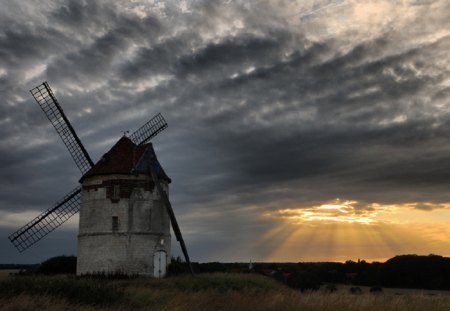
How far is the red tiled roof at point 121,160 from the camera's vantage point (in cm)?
3023

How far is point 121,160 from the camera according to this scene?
30.9 meters

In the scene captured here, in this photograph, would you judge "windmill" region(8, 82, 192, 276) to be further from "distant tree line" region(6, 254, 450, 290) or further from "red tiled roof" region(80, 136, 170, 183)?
"distant tree line" region(6, 254, 450, 290)

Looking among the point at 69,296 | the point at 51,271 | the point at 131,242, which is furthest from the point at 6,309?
the point at 51,271

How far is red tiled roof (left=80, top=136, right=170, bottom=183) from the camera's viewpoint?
30234 millimetres

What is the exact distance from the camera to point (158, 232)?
99.6 ft

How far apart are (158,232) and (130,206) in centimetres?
241

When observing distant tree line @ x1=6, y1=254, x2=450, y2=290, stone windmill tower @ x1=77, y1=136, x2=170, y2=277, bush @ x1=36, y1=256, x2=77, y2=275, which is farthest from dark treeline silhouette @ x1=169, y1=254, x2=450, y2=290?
stone windmill tower @ x1=77, y1=136, x2=170, y2=277

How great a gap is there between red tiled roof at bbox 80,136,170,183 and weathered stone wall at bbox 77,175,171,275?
15.4 inches

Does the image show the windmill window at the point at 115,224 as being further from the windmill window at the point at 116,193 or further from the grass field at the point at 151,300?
the grass field at the point at 151,300

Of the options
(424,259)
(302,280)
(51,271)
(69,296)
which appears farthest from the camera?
(424,259)

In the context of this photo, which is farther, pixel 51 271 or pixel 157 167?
pixel 51 271

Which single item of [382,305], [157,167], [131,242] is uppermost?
[157,167]

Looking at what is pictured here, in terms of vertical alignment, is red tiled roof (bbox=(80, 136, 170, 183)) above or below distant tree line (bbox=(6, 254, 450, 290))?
above

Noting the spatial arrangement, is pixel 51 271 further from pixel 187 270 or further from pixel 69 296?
pixel 69 296
